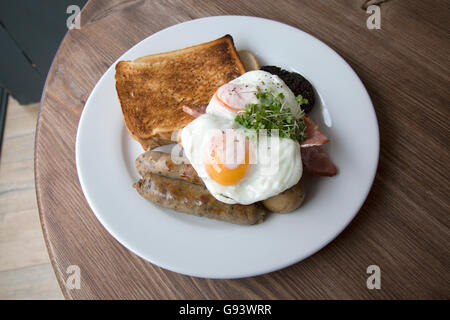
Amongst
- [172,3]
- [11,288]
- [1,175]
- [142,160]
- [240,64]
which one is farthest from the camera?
[1,175]

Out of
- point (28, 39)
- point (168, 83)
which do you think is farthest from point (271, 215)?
point (28, 39)

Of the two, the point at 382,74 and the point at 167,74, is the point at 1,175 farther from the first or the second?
the point at 382,74

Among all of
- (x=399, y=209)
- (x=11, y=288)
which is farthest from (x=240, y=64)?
(x=11, y=288)

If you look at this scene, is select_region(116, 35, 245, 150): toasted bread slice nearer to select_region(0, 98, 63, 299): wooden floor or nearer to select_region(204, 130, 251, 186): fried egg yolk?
select_region(204, 130, 251, 186): fried egg yolk

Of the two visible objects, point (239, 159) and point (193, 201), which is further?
point (193, 201)

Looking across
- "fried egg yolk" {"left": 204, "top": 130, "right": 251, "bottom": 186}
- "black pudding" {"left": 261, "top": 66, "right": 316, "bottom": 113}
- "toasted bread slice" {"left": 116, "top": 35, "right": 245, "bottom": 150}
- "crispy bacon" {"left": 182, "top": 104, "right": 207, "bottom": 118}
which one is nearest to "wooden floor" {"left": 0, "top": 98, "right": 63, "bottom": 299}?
"toasted bread slice" {"left": 116, "top": 35, "right": 245, "bottom": 150}

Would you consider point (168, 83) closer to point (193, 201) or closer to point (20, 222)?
point (193, 201)

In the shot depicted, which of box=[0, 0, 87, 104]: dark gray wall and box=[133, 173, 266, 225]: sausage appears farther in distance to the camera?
box=[0, 0, 87, 104]: dark gray wall
